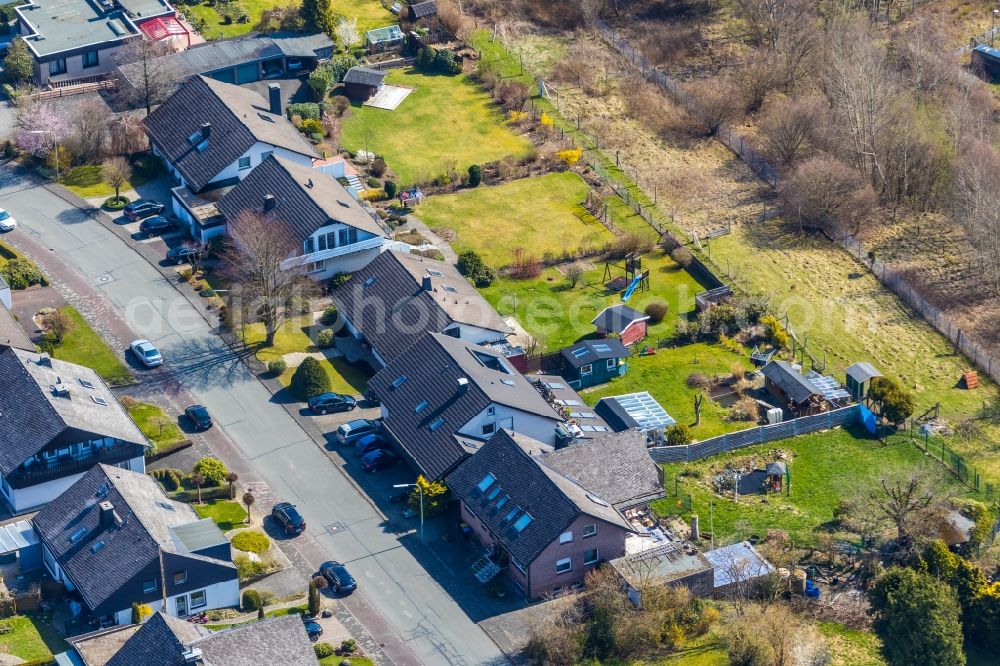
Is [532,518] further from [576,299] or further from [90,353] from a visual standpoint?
[90,353]

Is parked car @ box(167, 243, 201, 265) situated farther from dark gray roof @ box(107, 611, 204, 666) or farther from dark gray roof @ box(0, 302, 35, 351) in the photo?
dark gray roof @ box(107, 611, 204, 666)

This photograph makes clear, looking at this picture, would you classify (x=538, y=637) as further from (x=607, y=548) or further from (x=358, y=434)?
(x=358, y=434)

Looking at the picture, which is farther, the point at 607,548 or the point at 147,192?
the point at 147,192

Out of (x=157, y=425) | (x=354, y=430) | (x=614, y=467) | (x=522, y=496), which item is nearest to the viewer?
(x=522, y=496)

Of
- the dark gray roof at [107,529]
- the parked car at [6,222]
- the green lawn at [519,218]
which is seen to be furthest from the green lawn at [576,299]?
the parked car at [6,222]

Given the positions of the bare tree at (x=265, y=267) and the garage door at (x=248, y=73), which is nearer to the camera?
the bare tree at (x=265, y=267)

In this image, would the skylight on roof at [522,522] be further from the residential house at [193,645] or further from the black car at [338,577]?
the residential house at [193,645]

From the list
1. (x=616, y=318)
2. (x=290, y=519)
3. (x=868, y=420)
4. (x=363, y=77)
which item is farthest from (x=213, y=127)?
(x=868, y=420)

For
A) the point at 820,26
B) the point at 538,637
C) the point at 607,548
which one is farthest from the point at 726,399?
the point at 820,26
